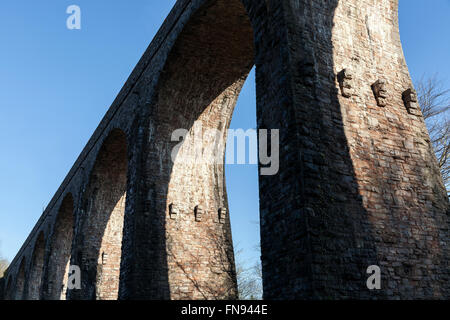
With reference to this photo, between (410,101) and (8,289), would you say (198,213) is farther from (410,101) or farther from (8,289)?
(8,289)

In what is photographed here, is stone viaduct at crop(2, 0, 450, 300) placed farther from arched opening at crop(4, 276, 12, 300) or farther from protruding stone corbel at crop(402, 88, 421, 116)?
arched opening at crop(4, 276, 12, 300)

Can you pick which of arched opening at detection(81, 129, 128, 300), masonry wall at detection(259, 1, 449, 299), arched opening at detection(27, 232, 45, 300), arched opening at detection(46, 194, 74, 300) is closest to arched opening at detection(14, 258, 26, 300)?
arched opening at detection(27, 232, 45, 300)

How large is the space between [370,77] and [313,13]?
1.30m

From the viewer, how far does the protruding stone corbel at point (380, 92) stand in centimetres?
641

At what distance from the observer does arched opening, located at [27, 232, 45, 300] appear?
25172 mm

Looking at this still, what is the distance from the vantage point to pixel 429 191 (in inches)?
244

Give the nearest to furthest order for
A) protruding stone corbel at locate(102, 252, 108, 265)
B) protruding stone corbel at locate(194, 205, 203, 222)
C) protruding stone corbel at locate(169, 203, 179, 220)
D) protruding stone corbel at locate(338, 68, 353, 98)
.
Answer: protruding stone corbel at locate(338, 68, 353, 98), protruding stone corbel at locate(169, 203, 179, 220), protruding stone corbel at locate(194, 205, 203, 222), protruding stone corbel at locate(102, 252, 108, 265)

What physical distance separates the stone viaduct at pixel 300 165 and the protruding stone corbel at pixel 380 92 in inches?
0.6

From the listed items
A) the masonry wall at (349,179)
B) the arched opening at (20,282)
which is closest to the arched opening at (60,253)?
the arched opening at (20,282)

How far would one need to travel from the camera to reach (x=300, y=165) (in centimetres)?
520

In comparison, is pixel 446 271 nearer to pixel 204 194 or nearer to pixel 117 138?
pixel 204 194

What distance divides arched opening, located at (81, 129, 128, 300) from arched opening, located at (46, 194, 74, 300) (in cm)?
433

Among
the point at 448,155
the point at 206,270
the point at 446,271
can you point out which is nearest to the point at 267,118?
the point at 446,271

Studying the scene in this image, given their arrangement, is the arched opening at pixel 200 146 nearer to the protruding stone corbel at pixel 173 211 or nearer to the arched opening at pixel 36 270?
the protruding stone corbel at pixel 173 211
